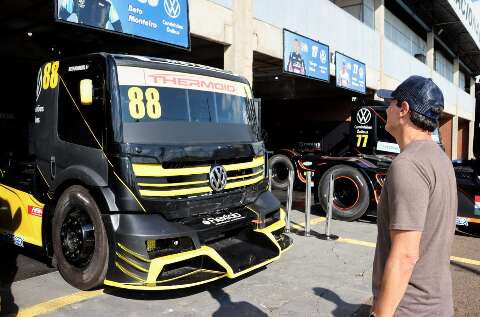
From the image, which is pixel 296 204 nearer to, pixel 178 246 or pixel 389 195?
pixel 178 246

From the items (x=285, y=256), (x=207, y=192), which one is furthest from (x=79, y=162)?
(x=285, y=256)

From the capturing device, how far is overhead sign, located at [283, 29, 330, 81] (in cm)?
1184

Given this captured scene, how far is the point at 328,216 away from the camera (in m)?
7.06

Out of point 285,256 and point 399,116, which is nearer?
point 399,116

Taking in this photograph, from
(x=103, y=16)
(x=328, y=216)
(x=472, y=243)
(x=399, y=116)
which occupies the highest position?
(x=103, y=16)

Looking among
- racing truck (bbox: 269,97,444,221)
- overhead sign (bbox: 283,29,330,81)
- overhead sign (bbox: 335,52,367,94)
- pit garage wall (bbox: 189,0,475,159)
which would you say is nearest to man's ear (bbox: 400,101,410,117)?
racing truck (bbox: 269,97,444,221)

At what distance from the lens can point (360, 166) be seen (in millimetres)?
8430

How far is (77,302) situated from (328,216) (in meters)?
4.02

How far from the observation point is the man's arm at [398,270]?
1.76 m

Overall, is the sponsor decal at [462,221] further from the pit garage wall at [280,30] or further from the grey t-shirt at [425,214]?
the grey t-shirt at [425,214]

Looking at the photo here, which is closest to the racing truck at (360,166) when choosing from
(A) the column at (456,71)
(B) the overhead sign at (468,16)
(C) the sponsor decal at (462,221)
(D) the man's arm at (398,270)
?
(C) the sponsor decal at (462,221)

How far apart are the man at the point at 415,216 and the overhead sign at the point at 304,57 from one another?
9913mm

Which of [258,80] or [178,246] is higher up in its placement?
[258,80]

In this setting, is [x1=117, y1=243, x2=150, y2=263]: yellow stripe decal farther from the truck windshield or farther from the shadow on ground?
the shadow on ground
